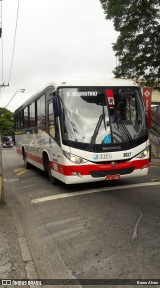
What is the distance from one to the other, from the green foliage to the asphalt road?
9311 centimetres

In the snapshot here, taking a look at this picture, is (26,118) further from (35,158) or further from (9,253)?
(9,253)

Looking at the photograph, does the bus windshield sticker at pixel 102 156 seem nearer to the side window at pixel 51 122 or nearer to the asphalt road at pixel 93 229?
the asphalt road at pixel 93 229

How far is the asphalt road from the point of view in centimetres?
464

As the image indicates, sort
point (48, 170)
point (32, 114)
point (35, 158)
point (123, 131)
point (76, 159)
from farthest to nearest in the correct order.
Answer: point (32, 114) < point (35, 158) < point (48, 170) < point (123, 131) < point (76, 159)

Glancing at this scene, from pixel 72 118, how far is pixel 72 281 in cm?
538

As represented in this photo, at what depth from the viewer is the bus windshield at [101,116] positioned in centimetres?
915

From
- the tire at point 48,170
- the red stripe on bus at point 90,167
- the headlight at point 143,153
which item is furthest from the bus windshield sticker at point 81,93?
the tire at point 48,170

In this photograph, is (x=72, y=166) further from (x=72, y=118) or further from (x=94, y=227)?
(x=94, y=227)

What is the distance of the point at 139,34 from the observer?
19953mm

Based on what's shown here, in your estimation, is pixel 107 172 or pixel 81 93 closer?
pixel 107 172

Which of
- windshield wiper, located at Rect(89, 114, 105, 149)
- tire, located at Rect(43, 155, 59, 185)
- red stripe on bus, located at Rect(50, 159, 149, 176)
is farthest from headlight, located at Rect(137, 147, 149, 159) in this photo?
tire, located at Rect(43, 155, 59, 185)

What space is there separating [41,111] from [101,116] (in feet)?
11.1

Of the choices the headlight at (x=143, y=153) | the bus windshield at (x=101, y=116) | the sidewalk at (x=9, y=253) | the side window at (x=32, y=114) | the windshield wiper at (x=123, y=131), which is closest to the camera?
the sidewalk at (x=9, y=253)

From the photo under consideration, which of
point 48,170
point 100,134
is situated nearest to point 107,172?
point 100,134
